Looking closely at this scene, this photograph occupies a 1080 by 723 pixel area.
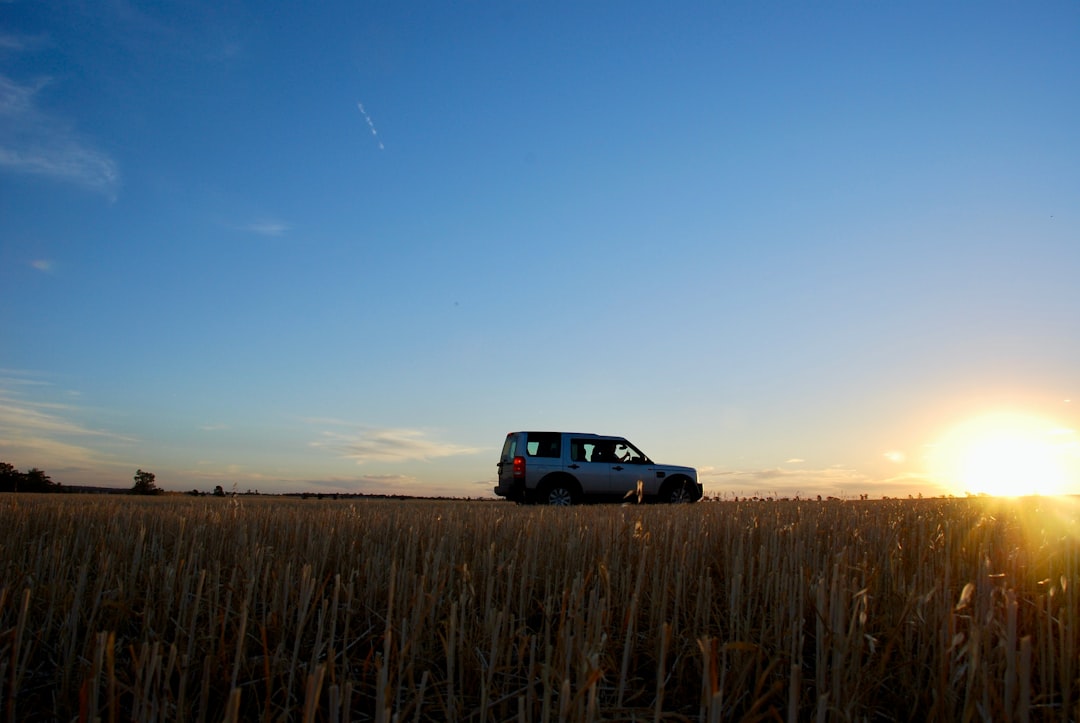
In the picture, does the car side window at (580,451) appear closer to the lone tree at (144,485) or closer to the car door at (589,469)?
the car door at (589,469)

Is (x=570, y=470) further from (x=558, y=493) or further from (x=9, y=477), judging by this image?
(x=9, y=477)

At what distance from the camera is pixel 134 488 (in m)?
26.7

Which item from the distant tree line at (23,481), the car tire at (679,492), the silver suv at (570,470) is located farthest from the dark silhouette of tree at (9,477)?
the car tire at (679,492)

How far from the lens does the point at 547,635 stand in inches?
131

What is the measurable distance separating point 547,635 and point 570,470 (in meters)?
16.4

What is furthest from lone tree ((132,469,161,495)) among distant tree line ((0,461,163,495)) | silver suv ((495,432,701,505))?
silver suv ((495,432,701,505))

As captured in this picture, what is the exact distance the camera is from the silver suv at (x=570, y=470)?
63.5ft

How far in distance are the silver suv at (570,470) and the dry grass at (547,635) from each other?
12.7 m

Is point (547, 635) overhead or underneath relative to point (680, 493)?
overhead

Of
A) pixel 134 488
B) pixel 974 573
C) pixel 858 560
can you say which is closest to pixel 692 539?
pixel 858 560

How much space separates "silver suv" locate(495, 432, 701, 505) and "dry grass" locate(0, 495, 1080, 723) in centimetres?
1275

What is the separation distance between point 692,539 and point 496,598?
2.31 m

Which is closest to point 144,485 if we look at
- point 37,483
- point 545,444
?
point 37,483

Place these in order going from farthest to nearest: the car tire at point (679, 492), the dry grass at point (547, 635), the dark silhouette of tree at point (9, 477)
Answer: the dark silhouette of tree at point (9, 477)
the car tire at point (679, 492)
the dry grass at point (547, 635)
